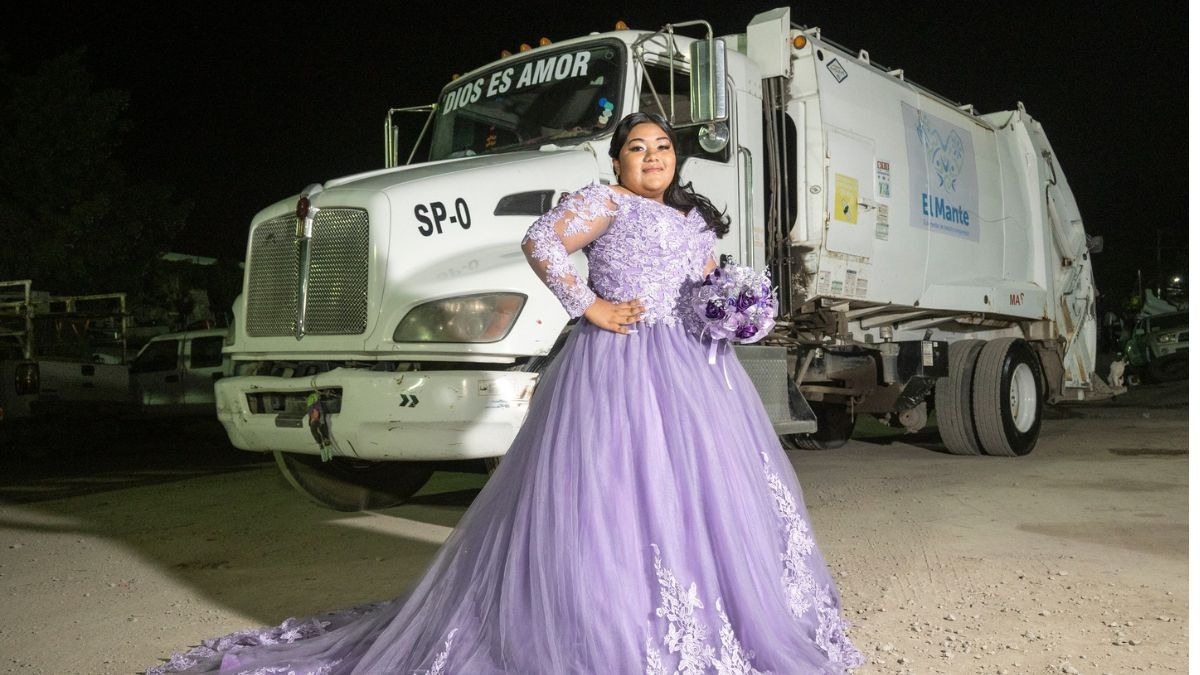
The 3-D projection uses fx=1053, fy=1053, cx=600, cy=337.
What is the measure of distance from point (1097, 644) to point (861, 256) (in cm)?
438

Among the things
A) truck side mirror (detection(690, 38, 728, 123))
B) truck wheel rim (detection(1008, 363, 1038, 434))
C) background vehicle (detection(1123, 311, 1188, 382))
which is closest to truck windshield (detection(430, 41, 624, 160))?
truck side mirror (detection(690, 38, 728, 123))

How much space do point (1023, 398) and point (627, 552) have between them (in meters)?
7.71

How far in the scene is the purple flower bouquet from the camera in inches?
132

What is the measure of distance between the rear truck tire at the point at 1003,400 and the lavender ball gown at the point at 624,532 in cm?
611

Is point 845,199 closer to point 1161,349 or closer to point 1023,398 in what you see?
point 1023,398

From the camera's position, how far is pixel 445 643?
3.22m

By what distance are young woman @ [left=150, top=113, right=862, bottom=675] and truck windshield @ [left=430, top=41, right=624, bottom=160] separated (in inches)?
118

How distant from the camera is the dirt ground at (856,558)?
391 cm

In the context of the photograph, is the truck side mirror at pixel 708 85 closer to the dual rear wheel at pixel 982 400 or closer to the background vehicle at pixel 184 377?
the dual rear wheel at pixel 982 400

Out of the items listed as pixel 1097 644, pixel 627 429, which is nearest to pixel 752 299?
pixel 627 429

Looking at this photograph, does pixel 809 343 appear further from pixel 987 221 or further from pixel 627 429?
pixel 627 429

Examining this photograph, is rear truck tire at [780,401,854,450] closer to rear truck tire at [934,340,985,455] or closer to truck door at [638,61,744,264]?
rear truck tire at [934,340,985,455]

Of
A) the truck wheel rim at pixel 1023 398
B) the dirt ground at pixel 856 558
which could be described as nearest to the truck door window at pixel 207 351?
the dirt ground at pixel 856 558

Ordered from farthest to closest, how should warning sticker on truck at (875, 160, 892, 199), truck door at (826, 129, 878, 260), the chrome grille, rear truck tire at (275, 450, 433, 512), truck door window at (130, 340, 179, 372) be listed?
truck door window at (130, 340, 179, 372), warning sticker on truck at (875, 160, 892, 199), truck door at (826, 129, 878, 260), rear truck tire at (275, 450, 433, 512), the chrome grille
